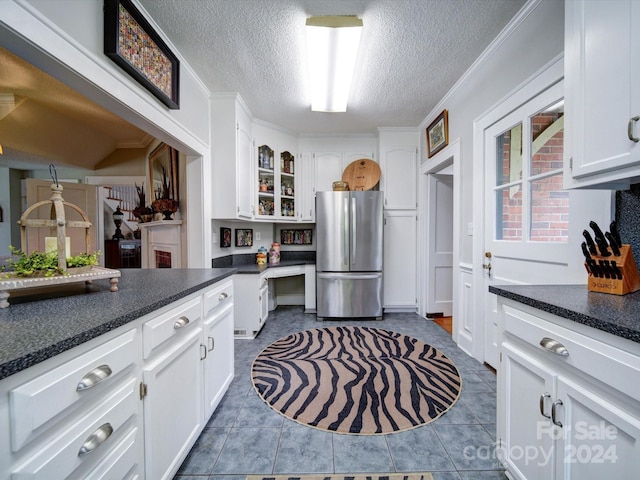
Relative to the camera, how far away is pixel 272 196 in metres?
3.49

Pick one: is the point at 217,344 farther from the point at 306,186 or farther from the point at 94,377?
the point at 306,186

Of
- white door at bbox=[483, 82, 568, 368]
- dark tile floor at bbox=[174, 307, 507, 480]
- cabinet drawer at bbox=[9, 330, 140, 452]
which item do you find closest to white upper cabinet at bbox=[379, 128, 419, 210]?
white door at bbox=[483, 82, 568, 368]

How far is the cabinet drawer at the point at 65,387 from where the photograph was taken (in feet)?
1.69

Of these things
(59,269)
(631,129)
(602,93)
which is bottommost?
(59,269)

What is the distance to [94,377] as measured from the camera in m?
0.69

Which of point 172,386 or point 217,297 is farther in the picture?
point 217,297

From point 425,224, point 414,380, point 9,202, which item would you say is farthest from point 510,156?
point 9,202

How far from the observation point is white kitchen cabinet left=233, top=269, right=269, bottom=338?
2807mm

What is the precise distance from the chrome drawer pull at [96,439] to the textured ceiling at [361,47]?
2.19m

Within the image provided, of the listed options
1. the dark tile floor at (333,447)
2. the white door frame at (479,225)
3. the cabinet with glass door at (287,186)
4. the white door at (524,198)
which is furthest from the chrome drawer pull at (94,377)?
the cabinet with glass door at (287,186)

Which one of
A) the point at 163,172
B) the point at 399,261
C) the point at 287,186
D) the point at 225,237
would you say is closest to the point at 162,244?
the point at 225,237

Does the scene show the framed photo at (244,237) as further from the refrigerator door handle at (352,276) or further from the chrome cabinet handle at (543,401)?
the chrome cabinet handle at (543,401)

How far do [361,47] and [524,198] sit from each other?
A: 5.39 feet

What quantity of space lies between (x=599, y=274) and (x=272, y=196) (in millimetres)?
3125
